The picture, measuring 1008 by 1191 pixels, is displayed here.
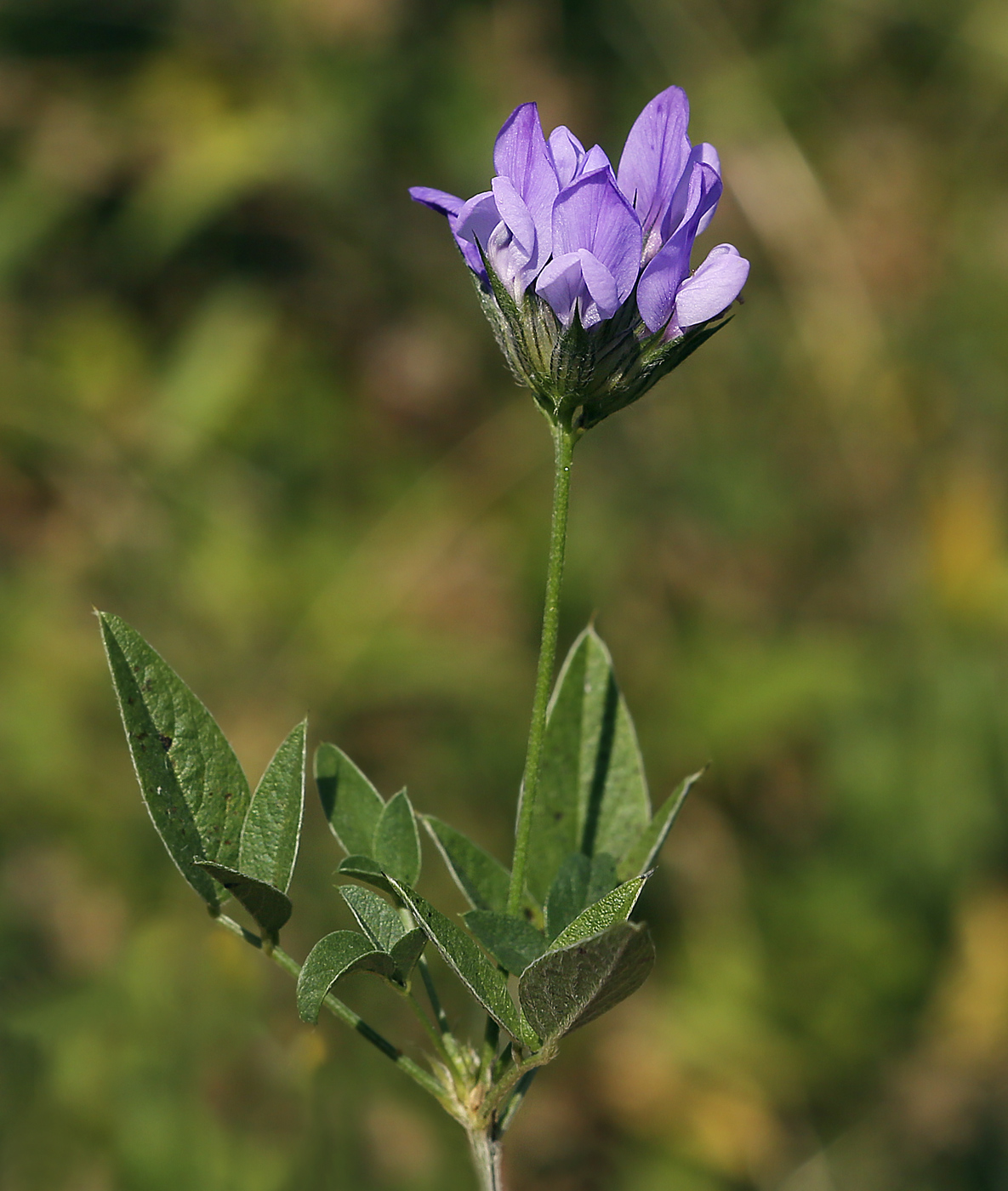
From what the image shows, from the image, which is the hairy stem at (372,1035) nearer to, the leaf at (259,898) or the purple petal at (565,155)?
the leaf at (259,898)

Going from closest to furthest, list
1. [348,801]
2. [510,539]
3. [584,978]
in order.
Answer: [584,978]
[348,801]
[510,539]

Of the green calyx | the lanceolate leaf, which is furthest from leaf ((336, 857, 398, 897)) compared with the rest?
the green calyx

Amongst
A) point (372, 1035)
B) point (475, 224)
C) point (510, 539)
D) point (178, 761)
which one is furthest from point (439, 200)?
point (510, 539)

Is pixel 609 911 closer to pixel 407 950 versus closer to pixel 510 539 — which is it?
pixel 407 950

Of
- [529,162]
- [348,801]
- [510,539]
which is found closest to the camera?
[529,162]

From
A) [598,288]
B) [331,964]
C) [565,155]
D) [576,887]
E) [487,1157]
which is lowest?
[487,1157]

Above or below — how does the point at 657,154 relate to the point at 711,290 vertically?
above

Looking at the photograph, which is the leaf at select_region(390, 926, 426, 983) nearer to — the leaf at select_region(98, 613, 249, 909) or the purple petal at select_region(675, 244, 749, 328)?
the leaf at select_region(98, 613, 249, 909)
